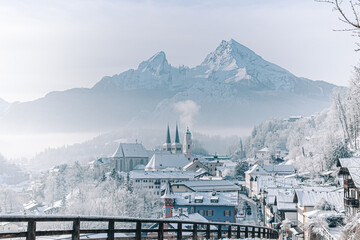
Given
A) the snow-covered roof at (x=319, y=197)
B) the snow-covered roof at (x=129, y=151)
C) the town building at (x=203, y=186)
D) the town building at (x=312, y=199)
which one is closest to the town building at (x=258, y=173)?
the town building at (x=203, y=186)

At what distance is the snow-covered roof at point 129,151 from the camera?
177000 mm

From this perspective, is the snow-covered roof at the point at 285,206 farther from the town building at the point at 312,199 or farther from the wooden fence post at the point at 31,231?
the wooden fence post at the point at 31,231

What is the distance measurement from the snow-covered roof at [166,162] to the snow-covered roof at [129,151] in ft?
61.1

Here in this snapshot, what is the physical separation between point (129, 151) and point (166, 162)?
83.5 feet

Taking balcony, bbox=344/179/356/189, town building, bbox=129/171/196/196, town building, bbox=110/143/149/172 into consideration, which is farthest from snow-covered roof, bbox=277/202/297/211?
town building, bbox=110/143/149/172

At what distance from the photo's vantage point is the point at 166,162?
160 meters

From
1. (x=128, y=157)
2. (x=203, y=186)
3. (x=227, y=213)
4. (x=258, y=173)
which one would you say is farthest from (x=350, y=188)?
(x=128, y=157)

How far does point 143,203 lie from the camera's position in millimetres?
92812

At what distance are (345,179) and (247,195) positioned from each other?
78.3 m

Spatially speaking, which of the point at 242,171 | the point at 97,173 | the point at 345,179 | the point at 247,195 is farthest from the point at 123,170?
the point at 345,179

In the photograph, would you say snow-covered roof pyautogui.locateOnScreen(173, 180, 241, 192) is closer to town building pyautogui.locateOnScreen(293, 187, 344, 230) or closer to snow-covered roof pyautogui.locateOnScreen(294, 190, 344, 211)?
town building pyautogui.locateOnScreen(293, 187, 344, 230)

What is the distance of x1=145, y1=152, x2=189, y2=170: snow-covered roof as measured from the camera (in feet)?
518

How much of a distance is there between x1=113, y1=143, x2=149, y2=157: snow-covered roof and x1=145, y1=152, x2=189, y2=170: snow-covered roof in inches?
733

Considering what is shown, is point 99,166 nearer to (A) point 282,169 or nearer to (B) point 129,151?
(B) point 129,151
